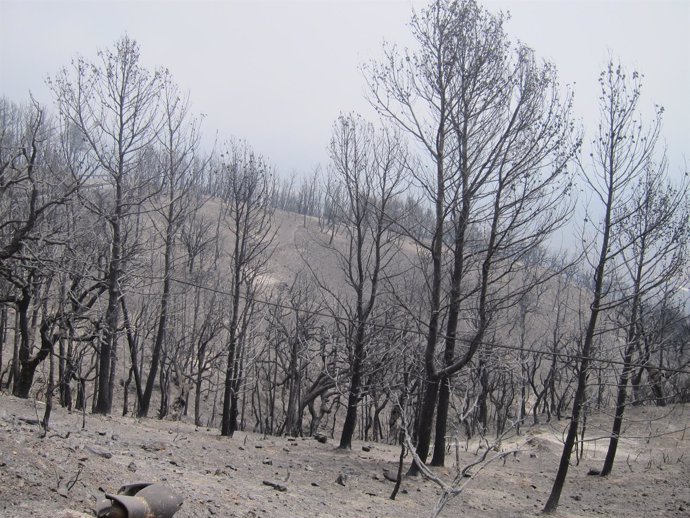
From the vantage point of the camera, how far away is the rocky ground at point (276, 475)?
739 cm

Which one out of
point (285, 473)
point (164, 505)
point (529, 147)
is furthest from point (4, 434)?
point (529, 147)

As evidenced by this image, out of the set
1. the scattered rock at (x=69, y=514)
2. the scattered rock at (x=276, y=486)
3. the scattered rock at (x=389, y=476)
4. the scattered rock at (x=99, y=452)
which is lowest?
the scattered rock at (x=389, y=476)

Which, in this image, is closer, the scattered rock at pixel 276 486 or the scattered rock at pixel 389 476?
the scattered rock at pixel 276 486

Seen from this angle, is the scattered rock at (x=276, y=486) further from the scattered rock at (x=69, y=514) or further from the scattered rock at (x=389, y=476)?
the scattered rock at (x=69, y=514)

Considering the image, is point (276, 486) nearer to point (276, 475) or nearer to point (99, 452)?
point (276, 475)

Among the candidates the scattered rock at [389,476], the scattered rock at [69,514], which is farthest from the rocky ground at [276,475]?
the scattered rock at [389,476]

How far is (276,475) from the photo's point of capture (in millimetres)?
11617

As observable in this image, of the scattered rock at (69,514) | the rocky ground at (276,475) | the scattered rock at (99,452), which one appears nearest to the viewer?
the scattered rock at (69,514)

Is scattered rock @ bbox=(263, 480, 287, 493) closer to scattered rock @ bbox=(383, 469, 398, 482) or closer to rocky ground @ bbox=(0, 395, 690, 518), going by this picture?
rocky ground @ bbox=(0, 395, 690, 518)

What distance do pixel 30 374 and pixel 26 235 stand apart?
6814mm

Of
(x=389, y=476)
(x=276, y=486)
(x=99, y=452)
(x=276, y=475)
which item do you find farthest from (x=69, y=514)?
(x=389, y=476)

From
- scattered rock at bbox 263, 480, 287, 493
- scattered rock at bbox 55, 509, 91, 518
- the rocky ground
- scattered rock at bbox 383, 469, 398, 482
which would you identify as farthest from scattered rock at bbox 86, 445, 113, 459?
scattered rock at bbox 383, 469, 398, 482

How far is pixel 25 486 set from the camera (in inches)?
270

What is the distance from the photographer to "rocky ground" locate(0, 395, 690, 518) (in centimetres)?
739
